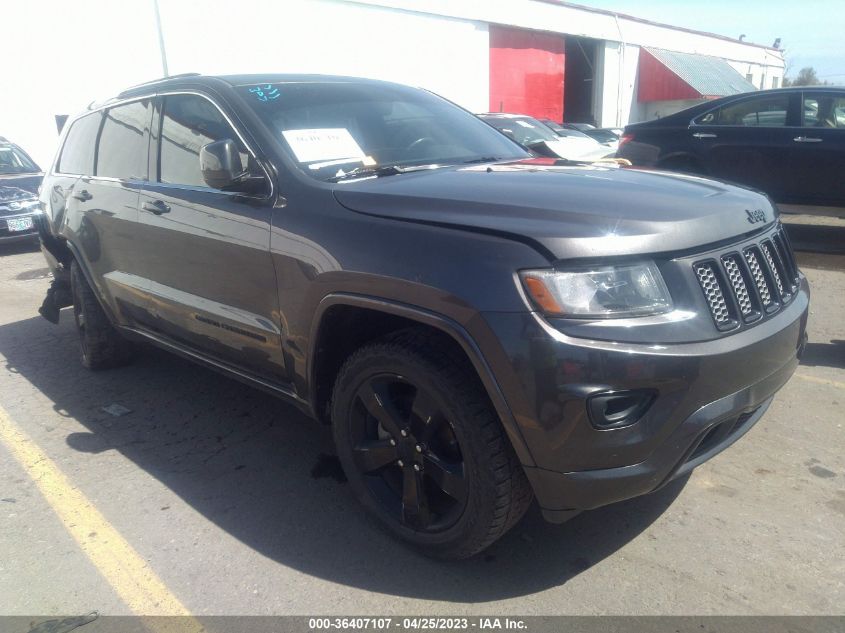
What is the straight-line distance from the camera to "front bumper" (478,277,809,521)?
7.38 ft

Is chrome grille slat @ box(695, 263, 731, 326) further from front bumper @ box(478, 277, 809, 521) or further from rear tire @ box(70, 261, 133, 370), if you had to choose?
rear tire @ box(70, 261, 133, 370)

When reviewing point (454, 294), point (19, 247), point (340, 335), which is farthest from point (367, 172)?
point (19, 247)

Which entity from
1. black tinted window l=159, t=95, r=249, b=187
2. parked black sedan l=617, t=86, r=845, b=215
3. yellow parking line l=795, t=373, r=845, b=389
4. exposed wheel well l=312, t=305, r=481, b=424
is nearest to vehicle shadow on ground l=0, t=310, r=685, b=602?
exposed wheel well l=312, t=305, r=481, b=424

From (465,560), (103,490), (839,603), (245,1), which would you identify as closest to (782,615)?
(839,603)

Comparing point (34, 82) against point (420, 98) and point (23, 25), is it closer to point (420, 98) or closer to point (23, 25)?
point (23, 25)

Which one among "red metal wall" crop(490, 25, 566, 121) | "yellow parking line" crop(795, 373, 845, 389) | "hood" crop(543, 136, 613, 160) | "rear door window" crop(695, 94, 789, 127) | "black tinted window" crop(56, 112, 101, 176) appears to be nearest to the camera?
"yellow parking line" crop(795, 373, 845, 389)

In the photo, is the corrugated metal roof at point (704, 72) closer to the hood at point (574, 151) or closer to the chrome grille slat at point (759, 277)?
the hood at point (574, 151)

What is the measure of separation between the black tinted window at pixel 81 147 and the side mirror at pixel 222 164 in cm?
205

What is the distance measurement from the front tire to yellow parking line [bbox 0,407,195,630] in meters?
0.85

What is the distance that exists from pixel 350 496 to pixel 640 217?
6.03ft

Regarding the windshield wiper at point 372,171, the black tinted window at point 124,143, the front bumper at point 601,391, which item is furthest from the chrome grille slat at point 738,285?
the black tinted window at point 124,143

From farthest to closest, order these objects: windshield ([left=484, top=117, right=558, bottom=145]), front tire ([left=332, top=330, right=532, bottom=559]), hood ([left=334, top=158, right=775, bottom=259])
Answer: windshield ([left=484, top=117, right=558, bottom=145]), front tire ([left=332, top=330, right=532, bottom=559]), hood ([left=334, top=158, right=775, bottom=259])

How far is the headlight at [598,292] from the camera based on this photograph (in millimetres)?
2297

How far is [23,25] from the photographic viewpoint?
14.5m
